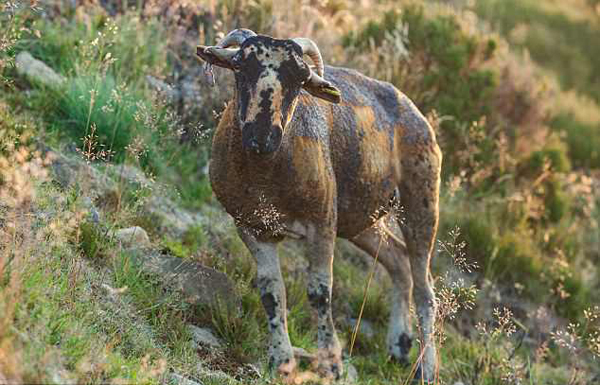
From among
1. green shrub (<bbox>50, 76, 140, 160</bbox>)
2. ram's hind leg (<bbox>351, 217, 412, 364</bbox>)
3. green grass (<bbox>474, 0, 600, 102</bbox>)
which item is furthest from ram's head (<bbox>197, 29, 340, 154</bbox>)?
green grass (<bbox>474, 0, 600, 102</bbox>)

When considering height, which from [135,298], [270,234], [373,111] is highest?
[373,111]

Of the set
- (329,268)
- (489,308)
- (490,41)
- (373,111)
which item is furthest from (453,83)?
(329,268)

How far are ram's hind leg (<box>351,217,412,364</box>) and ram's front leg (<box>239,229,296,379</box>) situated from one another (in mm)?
1496

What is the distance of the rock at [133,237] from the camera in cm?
654

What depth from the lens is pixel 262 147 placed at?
5.00m

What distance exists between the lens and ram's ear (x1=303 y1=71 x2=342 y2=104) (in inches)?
208

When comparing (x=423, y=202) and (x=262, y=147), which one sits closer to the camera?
(x=262, y=147)

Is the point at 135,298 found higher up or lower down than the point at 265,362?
higher up

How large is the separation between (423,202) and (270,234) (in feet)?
5.28

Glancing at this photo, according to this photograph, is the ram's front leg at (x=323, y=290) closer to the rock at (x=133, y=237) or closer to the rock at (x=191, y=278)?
the rock at (x=191, y=278)

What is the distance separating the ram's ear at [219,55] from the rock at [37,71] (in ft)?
11.1

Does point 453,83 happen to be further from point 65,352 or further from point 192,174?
point 65,352

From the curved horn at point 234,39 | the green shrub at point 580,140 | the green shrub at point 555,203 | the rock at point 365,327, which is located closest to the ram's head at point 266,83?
the curved horn at point 234,39

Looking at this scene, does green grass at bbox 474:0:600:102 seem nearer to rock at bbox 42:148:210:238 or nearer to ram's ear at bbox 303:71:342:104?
rock at bbox 42:148:210:238
